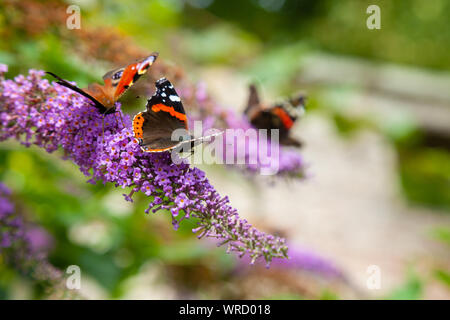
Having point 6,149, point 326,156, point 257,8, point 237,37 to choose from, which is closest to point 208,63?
point 237,37

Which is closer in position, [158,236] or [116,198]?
[158,236]

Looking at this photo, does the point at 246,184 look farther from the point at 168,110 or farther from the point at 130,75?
the point at 130,75

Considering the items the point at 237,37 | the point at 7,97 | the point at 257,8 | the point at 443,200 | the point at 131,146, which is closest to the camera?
the point at 131,146

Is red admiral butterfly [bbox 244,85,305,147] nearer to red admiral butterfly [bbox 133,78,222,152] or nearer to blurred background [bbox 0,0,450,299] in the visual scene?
blurred background [bbox 0,0,450,299]

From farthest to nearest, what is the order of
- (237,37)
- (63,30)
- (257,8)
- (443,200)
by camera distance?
(257,8), (443,200), (237,37), (63,30)

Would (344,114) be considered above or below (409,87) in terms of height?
below
